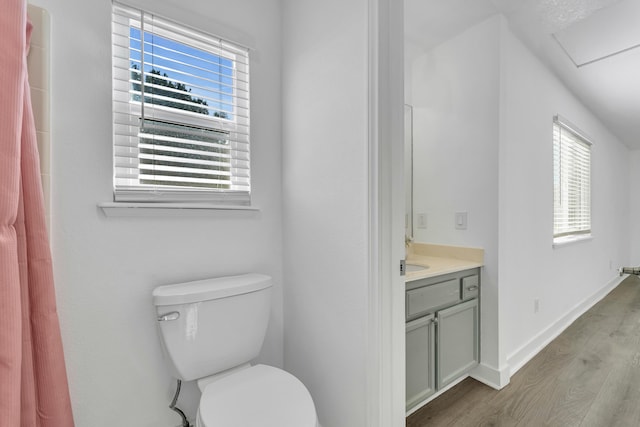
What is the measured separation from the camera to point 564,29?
6.63 feet

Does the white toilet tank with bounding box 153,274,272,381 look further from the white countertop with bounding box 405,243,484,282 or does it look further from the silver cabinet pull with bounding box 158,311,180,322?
the white countertop with bounding box 405,243,484,282

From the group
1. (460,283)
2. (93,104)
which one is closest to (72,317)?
(93,104)

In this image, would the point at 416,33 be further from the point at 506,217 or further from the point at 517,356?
the point at 517,356

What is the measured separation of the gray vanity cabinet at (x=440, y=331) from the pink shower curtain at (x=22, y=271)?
141 cm

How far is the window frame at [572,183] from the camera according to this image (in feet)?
9.31

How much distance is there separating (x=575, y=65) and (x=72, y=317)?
148 inches

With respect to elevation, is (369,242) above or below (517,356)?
above

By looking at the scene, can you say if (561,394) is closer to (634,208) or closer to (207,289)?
(207,289)

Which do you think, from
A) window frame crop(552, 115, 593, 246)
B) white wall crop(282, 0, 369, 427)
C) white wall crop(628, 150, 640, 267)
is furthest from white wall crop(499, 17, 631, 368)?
white wall crop(628, 150, 640, 267)

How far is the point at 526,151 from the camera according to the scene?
2236 mm

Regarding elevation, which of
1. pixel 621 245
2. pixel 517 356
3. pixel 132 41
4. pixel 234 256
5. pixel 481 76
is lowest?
pixel 517 356

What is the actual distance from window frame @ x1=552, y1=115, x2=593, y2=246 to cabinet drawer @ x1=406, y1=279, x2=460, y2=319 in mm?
1564

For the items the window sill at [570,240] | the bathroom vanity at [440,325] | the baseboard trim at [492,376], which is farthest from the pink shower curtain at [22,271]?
the window sill at [570,240]

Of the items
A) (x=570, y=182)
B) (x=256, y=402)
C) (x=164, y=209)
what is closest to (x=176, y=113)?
(x=164, y=209)
